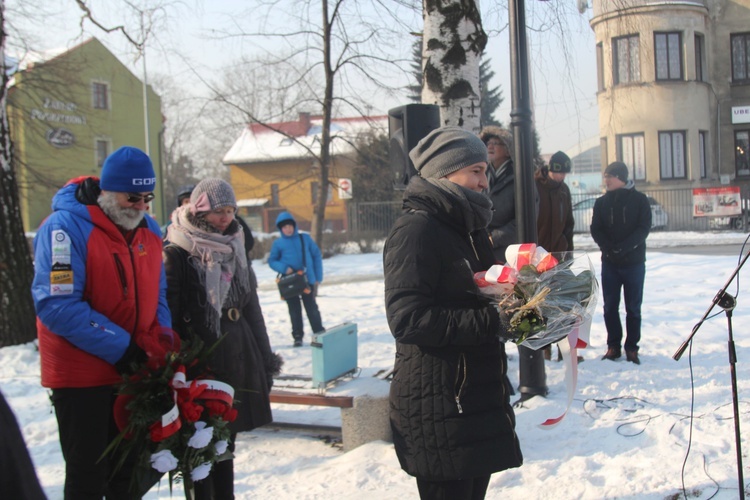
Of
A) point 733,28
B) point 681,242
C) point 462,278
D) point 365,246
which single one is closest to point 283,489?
point 462,278

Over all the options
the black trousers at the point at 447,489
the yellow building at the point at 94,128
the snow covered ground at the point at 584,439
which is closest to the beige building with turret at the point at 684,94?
the snow covered ground at the point at 584,439

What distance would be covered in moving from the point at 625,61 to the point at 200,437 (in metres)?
29.0

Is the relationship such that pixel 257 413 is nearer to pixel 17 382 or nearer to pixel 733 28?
pixel 17 382

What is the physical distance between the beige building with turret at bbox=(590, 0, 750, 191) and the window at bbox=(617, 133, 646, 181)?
0.13 feet

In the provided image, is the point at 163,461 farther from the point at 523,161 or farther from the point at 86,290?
the point at 523,161

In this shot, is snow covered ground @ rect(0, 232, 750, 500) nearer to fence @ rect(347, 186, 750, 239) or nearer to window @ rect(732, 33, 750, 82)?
fence @ rect(347, 186, 750, 239)

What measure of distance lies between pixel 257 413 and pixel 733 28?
32.6m

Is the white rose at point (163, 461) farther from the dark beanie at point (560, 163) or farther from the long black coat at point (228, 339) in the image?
the dark beanie at point (560, 163)

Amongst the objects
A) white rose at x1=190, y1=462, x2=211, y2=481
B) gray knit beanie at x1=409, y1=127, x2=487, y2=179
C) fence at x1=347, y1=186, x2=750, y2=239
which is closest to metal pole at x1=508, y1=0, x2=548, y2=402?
gray knit beanie at x1=409, y1=127, x2=487, y2=179

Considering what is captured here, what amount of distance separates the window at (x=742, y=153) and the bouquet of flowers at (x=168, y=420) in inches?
1274

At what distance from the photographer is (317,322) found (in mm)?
9367

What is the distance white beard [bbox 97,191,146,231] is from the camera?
10.8ft

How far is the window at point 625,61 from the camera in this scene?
27.5 meters

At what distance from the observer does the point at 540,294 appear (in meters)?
2.43
